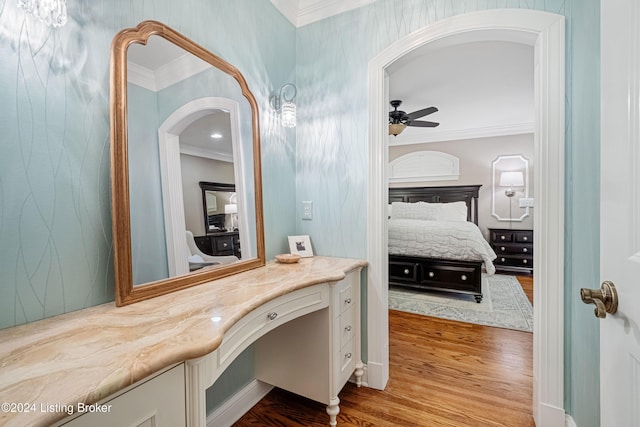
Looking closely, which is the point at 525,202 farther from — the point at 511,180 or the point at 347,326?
the point at 347,326

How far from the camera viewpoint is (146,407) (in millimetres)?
673

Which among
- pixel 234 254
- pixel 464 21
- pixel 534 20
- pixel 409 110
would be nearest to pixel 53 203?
pixel 234 254

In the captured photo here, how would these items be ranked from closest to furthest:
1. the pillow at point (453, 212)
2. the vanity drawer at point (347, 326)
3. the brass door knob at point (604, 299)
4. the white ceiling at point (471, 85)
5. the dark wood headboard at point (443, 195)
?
1. the brass door knob at point (604, 299)
2. the vanity drawer at point (347, 326)
3. the white ceiling at point (471, 85)
4. the pillow at point (453, 212)
5. the dark wood headboard at point (443, 195)

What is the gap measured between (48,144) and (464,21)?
6.87 feet

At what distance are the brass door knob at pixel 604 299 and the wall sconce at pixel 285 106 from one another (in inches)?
66.7

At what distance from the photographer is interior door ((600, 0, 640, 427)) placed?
58 centimetres

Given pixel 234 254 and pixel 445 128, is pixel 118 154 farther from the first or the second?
pixel 445 128

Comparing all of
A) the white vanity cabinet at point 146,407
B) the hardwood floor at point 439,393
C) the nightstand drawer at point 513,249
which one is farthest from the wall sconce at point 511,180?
the white vanity cabinet at point 146,407

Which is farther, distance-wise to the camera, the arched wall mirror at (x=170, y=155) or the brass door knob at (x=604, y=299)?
the arched wall mirror at (x=170, y=155)

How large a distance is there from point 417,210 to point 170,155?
197 inches

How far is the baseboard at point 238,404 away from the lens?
1484mm

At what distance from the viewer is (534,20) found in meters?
1.51

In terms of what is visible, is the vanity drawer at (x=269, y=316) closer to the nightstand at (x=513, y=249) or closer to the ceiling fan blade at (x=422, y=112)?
the ceiling fan blade at (x=422, y=112)

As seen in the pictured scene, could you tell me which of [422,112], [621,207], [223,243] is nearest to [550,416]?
[621,207]
